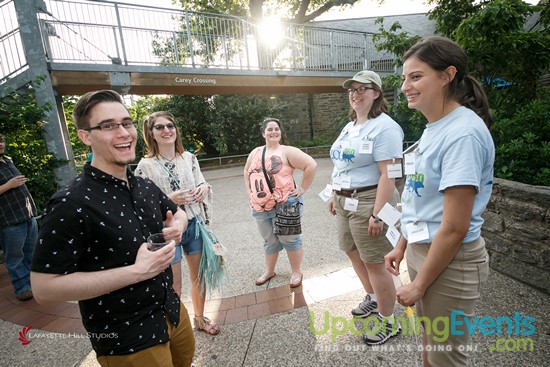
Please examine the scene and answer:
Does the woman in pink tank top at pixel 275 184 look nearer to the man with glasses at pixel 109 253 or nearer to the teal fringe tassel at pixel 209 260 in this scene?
the teal fringe tassel at pixel 209 260

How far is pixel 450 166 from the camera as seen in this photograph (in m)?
1.22

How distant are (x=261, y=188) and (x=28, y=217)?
276 cm

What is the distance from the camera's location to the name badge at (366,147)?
210 cm

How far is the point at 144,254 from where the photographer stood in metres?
1.28

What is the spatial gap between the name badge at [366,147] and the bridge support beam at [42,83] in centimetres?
586

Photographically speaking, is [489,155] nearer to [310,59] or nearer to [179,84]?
[179,84]

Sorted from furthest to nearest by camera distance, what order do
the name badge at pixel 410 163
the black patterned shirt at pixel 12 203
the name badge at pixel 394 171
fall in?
1. the black patterned shirt at pixel 12 203
2. the name badge at pixel 394 171
3. the name badge at pixel 410 163

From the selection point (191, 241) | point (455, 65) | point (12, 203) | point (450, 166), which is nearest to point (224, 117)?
point (12, 203)

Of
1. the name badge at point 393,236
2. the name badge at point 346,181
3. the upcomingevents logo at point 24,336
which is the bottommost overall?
the upcomingevents logo at point 24,336

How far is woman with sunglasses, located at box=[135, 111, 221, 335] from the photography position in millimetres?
2354

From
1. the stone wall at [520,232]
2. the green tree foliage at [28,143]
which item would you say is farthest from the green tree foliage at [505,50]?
the green tree foliage at [28,143]

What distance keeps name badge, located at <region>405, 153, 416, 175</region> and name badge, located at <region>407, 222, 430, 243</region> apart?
0.87 ft

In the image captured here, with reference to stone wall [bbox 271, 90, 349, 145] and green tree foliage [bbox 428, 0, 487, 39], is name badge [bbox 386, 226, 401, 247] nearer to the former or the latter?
green tree foliage [bbox 428, 0, 487, 39]

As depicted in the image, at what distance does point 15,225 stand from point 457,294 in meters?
4.25
